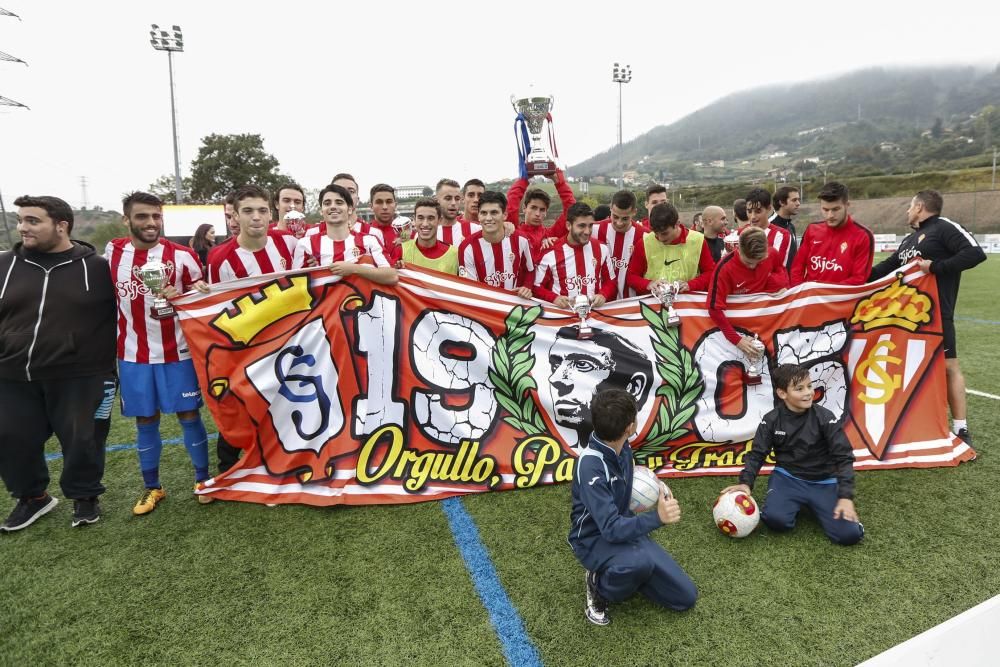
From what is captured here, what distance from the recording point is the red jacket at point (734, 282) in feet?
14.1

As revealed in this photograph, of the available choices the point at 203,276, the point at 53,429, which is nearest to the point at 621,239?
the point at 203,276

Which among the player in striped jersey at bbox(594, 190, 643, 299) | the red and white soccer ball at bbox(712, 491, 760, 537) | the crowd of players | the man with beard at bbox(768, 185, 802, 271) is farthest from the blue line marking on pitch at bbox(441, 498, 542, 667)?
the man with beard at bbox(768, 185, 802, 271)

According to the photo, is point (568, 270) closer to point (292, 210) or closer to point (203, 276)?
point (292, 210)

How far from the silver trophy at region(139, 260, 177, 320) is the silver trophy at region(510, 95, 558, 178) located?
12.6ft

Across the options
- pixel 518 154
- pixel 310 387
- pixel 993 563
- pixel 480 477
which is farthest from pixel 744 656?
pixel 518 154

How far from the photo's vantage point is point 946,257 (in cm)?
436

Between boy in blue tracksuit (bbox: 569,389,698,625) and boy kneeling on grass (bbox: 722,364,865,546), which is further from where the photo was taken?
boy kneeling on grass (bbox: 722,364,865,546)

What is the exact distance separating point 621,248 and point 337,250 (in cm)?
264

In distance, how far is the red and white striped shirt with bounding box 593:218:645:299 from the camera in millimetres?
5256

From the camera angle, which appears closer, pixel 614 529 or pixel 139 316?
pixel 614 529

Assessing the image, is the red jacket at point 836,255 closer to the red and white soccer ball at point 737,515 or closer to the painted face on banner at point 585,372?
the painted face on banner at point 585,372

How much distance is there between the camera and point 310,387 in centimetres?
395

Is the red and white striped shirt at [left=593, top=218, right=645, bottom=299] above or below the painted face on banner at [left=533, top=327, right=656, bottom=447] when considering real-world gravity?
above

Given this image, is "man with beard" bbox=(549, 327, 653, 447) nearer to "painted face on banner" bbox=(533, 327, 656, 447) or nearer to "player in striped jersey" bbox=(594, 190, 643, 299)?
"painted face on banner" bbox=(533, 327, 656, 447)
